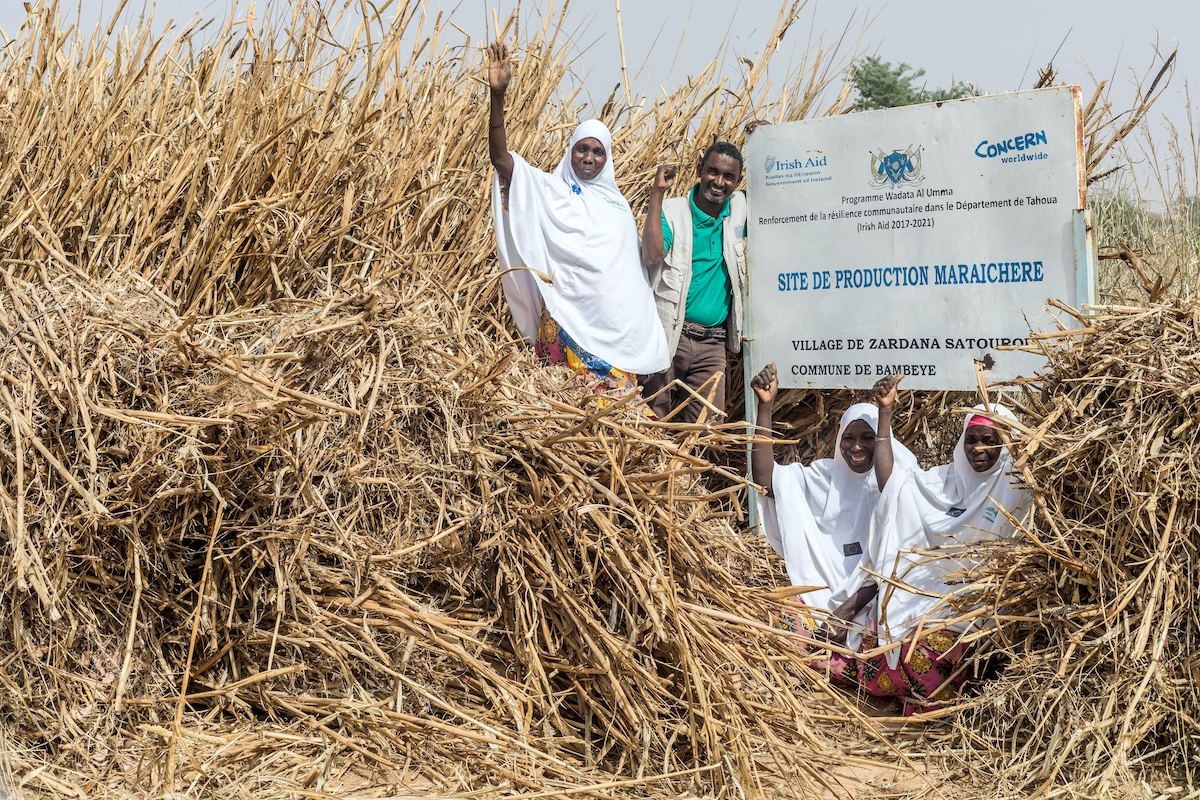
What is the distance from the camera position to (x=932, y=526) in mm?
3178

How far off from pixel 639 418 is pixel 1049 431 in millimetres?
1133

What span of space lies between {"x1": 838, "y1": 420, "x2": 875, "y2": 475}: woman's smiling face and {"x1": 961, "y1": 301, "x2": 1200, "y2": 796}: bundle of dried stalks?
709mm

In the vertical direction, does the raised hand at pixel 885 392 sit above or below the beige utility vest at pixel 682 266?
below

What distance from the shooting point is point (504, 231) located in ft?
11.7

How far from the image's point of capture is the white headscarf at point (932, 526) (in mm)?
2990

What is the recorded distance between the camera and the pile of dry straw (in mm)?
2320

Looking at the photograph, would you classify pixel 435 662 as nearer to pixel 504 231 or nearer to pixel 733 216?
pixel 504 231

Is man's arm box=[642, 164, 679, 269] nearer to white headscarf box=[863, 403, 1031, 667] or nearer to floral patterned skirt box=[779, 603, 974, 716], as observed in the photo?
white headscarf box=[863, 403, 1031, 667]

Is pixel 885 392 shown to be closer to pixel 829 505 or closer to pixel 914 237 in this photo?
pixel 829 505

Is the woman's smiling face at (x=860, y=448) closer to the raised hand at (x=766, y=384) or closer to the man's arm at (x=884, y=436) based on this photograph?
the man's arm at (x=884, y=436)

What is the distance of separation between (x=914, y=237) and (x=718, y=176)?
783 mm

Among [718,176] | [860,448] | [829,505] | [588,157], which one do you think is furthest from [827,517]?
[588,157]

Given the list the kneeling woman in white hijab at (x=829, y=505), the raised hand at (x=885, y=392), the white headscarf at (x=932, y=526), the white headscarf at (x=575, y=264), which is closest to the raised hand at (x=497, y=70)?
the white headscarf at (x=575, y=264)

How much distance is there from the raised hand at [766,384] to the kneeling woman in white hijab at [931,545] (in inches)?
17.3
